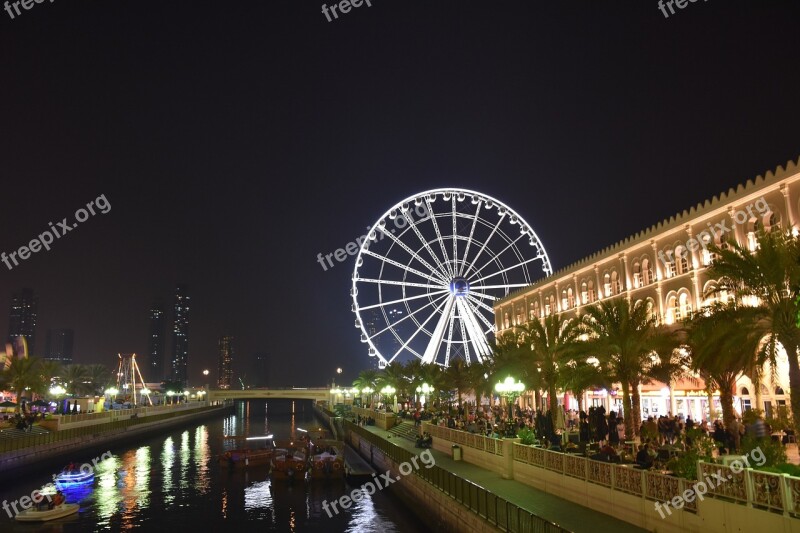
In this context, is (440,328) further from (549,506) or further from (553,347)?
(549,506)

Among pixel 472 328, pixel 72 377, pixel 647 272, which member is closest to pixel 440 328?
pixel 472 328

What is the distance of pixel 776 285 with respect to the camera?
65.3 ft

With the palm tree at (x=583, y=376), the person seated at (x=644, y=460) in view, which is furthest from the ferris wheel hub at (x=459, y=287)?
the person seated at (x=644, y=460)

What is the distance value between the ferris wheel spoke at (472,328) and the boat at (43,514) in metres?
35.0

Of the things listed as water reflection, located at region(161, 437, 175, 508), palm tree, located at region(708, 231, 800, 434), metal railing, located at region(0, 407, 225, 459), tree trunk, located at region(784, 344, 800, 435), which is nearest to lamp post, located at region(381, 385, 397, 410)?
water reflection, located at region(161, 437, 175, 508)

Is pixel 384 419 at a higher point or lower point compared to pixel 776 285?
lower

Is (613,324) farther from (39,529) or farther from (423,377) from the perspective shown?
(423,377)

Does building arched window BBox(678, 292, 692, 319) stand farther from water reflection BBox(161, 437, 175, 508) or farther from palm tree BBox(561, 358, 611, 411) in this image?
water reflection BBox(161, 437, 175, 508)

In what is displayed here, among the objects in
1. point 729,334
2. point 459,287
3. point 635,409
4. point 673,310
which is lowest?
point 635,409

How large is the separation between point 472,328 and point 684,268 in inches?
854

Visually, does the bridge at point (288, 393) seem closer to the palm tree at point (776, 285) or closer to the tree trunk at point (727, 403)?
the tree trunk at point (727, 403)

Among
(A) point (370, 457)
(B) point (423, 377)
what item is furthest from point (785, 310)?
(B) point (423, 377)

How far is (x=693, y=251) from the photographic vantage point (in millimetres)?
41188

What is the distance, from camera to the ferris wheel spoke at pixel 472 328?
194 ft
